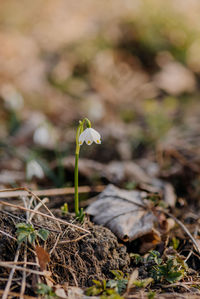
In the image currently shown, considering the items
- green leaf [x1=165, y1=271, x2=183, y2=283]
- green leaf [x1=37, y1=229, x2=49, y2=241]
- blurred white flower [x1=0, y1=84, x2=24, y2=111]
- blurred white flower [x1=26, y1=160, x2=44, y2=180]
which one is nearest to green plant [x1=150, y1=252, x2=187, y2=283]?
green leaf [x1=165, y1=271, x2=183, y2=283]

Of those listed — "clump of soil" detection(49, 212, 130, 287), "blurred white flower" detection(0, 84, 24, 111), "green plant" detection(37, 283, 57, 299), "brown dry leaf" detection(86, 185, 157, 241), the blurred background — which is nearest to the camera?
"green plant" detection(37, 283, 57, 299)

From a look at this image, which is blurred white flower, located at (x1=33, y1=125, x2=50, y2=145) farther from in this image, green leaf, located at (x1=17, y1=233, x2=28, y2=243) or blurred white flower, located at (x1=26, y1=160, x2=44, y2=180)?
green leaf, located at (x1=17, y1=233, x2=28, y2=243)

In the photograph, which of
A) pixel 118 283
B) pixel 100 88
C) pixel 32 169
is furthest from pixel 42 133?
pixel 100 88

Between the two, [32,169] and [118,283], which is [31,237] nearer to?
[118,283]

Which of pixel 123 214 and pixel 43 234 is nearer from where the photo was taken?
pixel 43 234

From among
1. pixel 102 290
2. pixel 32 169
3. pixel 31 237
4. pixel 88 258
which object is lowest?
pixel 102 290

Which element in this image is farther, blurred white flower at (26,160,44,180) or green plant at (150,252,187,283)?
blurred white flower at (26,160,44,180)

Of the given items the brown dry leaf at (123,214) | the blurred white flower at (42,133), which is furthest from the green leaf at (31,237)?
the blurred white flower at (42,133)
